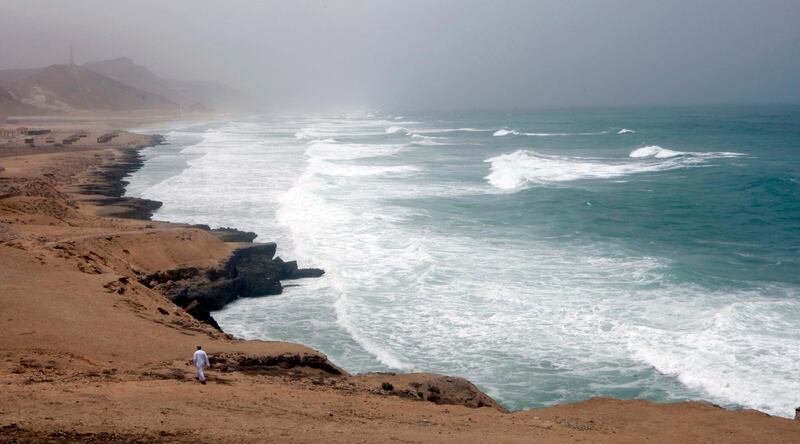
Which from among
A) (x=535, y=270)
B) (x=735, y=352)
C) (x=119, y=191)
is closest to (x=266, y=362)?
(x=735, y=352)

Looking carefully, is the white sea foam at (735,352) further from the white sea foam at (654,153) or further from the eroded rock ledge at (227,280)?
the white sea foam at (654,153)

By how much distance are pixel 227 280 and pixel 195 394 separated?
10649 millimetres

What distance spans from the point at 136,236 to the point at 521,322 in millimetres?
11700

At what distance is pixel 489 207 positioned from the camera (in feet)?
118

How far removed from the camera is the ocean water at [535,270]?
637 inches

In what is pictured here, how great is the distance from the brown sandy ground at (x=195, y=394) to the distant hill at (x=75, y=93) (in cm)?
15457

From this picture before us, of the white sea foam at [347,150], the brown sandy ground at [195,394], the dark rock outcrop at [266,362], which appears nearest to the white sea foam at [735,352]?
the brown sandy ground at [195,394]

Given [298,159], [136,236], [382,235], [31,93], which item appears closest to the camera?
[136,236]

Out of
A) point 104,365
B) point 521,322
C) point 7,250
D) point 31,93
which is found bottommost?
point 521,322

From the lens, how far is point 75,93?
169375mm

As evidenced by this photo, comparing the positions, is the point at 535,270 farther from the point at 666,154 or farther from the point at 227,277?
the point at 666,154

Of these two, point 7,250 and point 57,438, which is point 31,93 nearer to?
point 7,250

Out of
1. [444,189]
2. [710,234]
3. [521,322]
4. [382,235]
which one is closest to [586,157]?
[444,189]

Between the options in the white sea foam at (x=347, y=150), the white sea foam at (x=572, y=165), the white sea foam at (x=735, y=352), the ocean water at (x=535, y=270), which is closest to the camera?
the white sea foam at (x=735, y=352)
